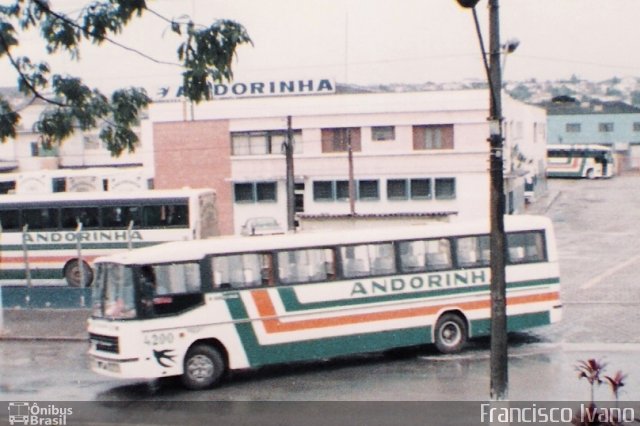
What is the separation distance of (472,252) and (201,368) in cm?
604

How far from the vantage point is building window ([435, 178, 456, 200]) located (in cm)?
4569

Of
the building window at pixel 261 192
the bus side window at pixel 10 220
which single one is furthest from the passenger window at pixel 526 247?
the building window at pixel 261 192

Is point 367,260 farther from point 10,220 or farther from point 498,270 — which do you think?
point 10,220

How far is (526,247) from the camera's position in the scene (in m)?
19.4

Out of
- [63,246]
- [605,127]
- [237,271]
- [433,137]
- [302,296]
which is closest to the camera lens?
[237,271]

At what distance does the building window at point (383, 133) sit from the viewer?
46.3 m

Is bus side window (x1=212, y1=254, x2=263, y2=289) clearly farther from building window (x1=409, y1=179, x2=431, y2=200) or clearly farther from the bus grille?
building window (x1=409, y1=179, x2=431, y2=200)

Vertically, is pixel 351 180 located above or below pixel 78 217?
above

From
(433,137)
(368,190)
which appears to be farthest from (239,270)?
(368,190)

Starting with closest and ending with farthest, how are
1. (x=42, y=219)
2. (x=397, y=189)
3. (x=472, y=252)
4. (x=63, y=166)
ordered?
1. (x=472, y=252)
2. (x=42, y=219)
3. (x=397, y=189)
4. (x=63, y=166)

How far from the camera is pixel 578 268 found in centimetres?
3253

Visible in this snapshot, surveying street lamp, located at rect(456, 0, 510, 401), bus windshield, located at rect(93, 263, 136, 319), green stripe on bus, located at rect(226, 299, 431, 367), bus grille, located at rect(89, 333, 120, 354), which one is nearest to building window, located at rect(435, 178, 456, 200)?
green stripe on bus, located at rect(226, 299, 431, 367)

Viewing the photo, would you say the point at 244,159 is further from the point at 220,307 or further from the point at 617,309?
A: the point at 220,307

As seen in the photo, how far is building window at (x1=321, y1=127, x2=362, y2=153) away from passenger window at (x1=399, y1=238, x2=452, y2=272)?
28542 mm
